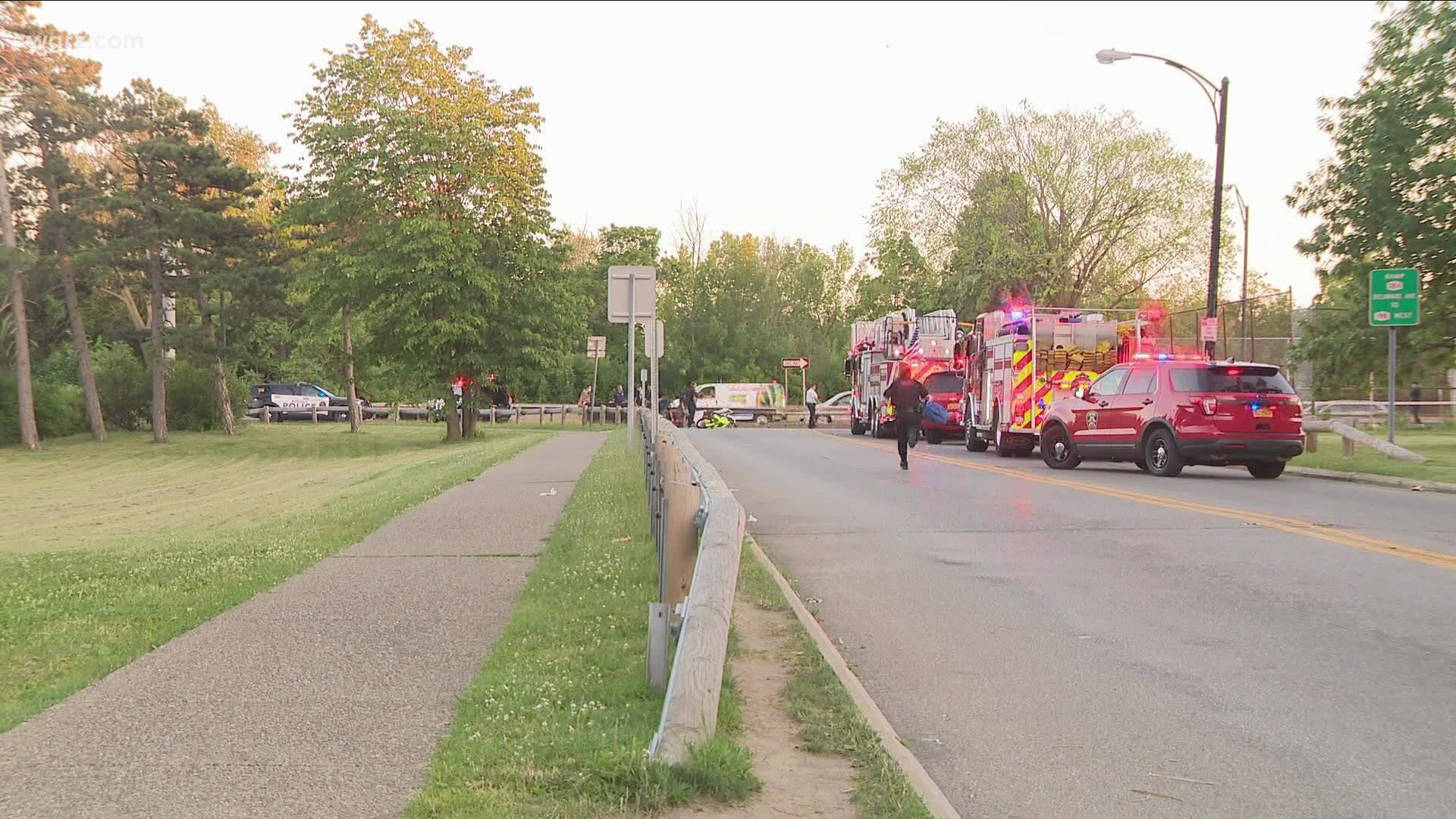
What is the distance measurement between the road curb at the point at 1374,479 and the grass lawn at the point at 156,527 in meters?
13.1

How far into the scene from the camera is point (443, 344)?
3466 centimetres

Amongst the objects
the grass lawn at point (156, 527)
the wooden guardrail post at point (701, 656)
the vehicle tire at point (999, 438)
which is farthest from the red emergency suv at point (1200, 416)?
the wooden guardrail post at point (701, 656)

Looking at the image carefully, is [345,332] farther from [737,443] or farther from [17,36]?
[737,443]

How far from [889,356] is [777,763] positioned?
30350mm

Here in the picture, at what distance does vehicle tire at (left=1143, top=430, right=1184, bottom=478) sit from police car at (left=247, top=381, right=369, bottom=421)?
154ft

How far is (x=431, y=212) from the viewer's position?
33031mm

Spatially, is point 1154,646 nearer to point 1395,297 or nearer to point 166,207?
point 1395,297

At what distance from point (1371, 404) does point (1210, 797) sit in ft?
110

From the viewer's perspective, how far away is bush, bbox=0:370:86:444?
35.6 meters

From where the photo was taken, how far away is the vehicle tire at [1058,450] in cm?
2034

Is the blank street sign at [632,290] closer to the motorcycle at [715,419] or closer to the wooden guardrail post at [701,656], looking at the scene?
the wooden guardrail post at [701,656]

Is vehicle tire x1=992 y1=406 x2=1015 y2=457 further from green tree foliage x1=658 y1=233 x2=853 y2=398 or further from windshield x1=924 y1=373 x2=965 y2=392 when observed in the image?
green tree foliage x1=658 y1=233 x2=853 y2=398

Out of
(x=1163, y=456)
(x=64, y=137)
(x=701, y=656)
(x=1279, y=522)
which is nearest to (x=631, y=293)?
(x=1163, y=456)

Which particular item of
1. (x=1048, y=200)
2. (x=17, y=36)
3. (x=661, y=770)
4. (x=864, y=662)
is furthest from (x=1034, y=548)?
(x=1048, y=200)
